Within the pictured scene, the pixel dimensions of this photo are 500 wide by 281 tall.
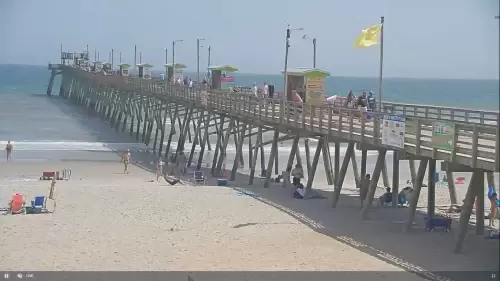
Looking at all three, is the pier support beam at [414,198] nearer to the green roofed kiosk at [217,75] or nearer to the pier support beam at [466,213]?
the pier support beam at [466,213]

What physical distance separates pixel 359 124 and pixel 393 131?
5.82ft

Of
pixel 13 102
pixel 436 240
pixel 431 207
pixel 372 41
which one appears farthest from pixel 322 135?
pixel 13 102

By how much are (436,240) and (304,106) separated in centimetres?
611

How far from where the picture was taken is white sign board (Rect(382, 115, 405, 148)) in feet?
43.0

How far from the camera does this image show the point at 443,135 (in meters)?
11.8

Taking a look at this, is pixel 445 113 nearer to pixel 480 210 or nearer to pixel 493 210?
pixel 493 210

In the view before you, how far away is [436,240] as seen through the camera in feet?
40.7

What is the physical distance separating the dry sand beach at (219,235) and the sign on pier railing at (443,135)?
4.98 feet

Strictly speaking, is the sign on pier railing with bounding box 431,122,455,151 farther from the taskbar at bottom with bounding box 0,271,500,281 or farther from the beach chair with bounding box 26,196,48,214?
the beach chair with bounding box 26,196,48,214

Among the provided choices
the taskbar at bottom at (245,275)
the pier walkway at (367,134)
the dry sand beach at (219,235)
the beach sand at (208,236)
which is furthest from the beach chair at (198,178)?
the taskbar at bottom at (245,275)

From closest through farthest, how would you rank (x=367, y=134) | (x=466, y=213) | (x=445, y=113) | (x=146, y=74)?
(x=466, y=213) → (x=367, y=134) → (x=445, y=113) → (x=146, y=74)

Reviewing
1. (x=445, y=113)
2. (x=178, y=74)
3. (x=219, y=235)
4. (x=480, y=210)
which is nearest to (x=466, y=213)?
(x=480, y=210)

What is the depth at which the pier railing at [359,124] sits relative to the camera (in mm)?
10850

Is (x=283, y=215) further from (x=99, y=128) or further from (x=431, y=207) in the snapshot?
(x=99, y=128)
